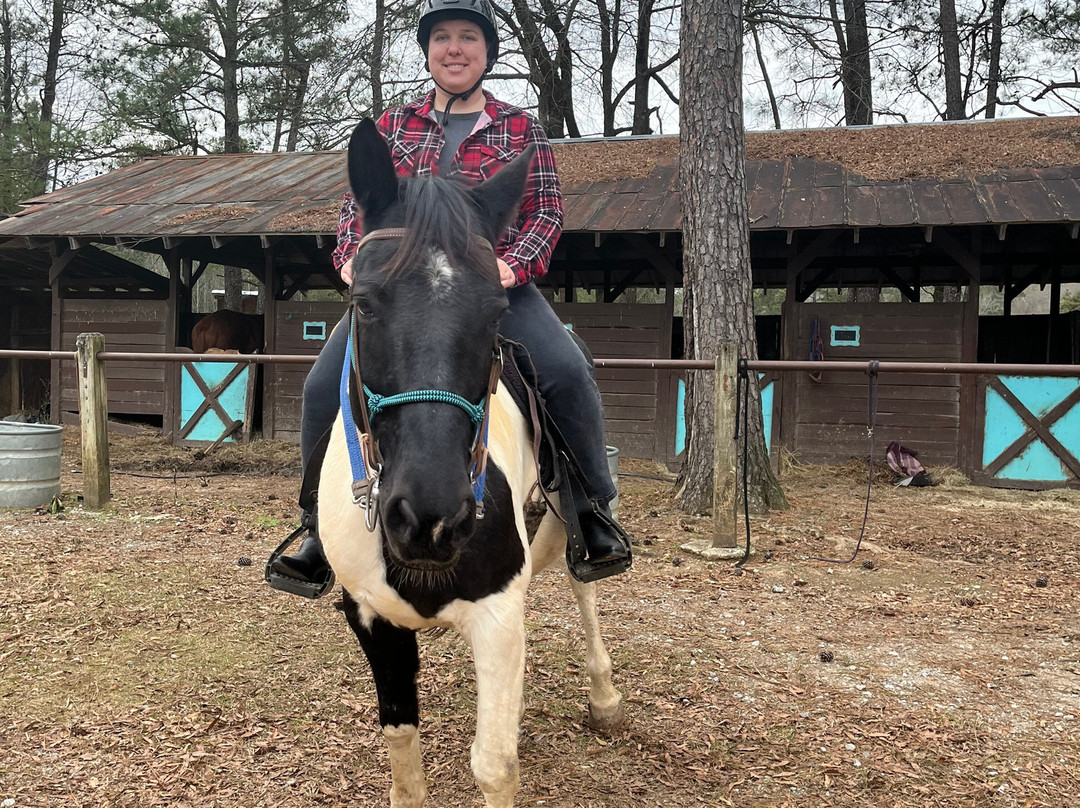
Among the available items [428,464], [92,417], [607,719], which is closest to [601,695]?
[607,719]

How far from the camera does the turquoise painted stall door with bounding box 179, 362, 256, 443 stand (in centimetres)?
1126

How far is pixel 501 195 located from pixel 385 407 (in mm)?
684

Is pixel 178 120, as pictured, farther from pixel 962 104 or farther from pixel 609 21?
pixel 962 104

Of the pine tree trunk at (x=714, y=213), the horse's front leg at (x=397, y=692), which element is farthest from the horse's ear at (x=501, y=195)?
the pine tree trunk at (x=714, y=213)

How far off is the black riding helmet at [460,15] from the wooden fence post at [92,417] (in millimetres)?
5184

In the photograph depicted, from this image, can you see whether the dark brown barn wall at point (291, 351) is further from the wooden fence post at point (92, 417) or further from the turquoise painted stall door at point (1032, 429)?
the turquoise painted stall door at point (1032, 429)

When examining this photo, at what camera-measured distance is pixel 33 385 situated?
13805 millimetres

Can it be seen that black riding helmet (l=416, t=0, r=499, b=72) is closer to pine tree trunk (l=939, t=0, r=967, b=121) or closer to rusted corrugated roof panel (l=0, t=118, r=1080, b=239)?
rusted corrugated roof panel (l=0, t=118, r=1080, b=239)

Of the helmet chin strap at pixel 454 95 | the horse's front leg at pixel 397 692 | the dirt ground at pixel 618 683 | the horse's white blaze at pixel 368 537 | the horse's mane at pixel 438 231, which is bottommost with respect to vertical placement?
the dirt ground at pixel 618 683

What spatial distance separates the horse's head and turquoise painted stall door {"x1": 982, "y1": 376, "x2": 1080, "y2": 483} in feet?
30.9

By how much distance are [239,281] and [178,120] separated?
4163mm

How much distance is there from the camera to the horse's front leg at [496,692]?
72.2 inches

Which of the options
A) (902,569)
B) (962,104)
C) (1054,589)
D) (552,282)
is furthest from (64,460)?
(962,104)

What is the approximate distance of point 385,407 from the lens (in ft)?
5.07
